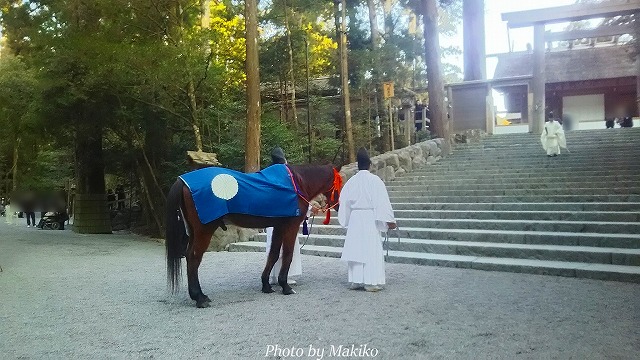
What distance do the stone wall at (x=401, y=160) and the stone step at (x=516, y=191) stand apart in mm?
956

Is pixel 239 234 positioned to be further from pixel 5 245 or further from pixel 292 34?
pixel 292 34

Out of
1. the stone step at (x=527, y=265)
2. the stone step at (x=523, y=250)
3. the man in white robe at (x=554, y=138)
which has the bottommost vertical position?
the stone step at (x=527, y=265)

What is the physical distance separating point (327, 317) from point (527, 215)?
5.48 metres

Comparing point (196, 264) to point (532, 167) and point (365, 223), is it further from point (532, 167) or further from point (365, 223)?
point (532, 167)

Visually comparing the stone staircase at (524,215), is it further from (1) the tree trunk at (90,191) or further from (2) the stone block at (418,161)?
(1) the tree trunk at (90,191)

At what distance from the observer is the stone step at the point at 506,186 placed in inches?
391

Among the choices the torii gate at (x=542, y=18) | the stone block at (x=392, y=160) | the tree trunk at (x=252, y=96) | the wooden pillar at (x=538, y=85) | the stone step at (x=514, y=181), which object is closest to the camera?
the stone step at (x=514, y=181)

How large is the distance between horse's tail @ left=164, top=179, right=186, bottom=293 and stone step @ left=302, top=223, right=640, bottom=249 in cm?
336

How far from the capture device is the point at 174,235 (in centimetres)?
546

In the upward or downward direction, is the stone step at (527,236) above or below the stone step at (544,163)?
below

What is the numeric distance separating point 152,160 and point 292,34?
20.9 ft

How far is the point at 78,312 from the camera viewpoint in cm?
522

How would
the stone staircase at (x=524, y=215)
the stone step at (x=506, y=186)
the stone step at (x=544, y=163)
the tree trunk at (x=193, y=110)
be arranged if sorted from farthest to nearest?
the tree trunk at (x=193, y=110), the stone step at (x=544, y=163), the stone step at (x=506, y=186), the stone staircase at (x=524, y=215)

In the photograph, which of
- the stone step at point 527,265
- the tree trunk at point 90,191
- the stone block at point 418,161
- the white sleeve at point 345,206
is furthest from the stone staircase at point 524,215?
the tree trunk at point 90,191
